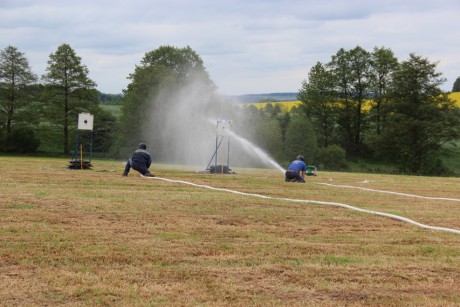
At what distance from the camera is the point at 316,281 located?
7.27 m

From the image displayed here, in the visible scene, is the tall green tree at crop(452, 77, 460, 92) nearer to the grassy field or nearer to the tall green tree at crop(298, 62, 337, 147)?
the tall green tree at crop(298, 62, 337, 147)

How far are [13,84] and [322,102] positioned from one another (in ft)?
126

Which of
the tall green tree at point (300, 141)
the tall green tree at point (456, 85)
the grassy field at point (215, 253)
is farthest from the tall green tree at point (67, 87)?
the tall green tree at point (456, 85)

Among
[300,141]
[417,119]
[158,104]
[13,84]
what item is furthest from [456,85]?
[13,84]

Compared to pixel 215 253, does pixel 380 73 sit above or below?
above

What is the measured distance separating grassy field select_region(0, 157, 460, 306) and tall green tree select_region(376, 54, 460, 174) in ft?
164

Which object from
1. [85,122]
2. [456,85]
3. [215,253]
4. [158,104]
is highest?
[456,85]

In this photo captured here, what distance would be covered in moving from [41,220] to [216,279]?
504cm

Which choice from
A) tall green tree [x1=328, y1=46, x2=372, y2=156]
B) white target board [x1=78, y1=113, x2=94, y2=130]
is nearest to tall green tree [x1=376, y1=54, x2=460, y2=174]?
tall green tree [x1=328, y1=46, x2=372, y2=156]

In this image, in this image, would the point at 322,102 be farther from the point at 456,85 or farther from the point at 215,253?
the point at 215,253

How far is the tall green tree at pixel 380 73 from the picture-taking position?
77.5m

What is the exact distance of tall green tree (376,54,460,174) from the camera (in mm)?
62938

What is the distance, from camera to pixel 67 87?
72875 millimetres

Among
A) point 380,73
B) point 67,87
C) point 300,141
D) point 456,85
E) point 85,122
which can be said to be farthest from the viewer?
point 456,85
